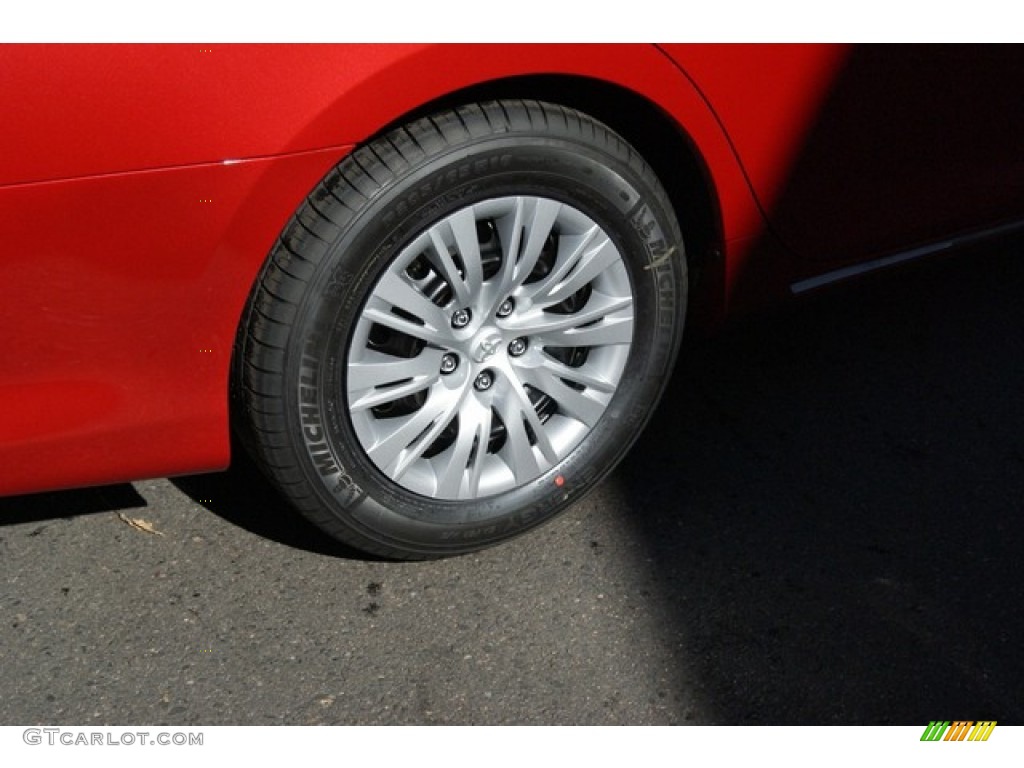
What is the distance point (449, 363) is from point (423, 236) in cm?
28

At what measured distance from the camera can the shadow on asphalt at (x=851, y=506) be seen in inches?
94.0

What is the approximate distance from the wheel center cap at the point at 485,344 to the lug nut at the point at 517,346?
0.05m

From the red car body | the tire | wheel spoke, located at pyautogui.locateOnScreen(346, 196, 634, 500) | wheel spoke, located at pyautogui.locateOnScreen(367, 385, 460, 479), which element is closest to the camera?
the red car body

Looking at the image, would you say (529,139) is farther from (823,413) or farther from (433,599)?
(823,413)

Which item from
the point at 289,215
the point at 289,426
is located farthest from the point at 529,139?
the point at 289,426

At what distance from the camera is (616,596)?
2.53 metres

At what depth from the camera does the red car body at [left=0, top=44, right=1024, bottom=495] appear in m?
1.87

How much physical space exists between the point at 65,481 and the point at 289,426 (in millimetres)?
345

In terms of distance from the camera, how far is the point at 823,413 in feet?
9.98
